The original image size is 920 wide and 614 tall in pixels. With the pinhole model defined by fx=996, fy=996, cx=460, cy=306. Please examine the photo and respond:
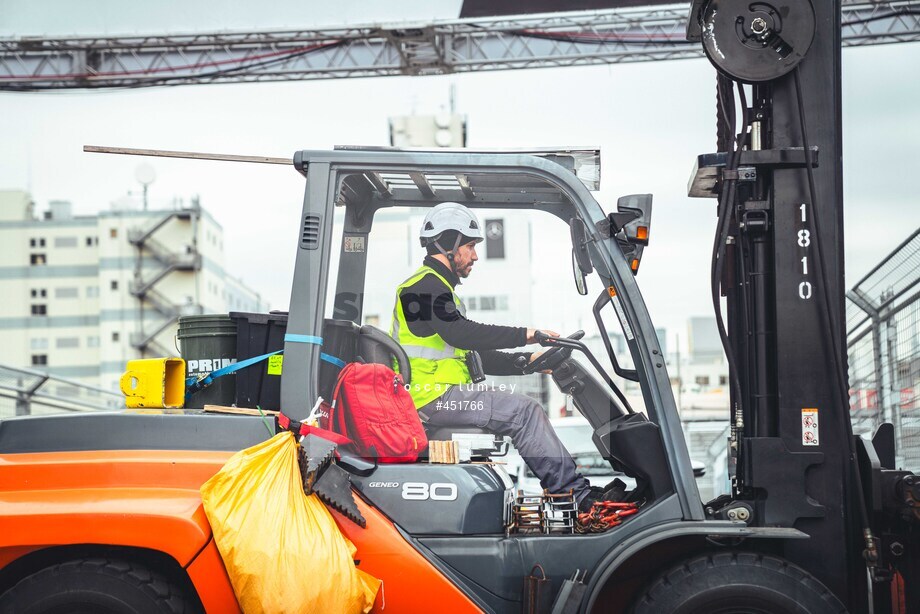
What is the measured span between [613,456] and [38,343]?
5199cm

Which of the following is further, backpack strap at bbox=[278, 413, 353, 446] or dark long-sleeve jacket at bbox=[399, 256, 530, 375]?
dark long-sleeve jacket at bbox=[399, 256, 530, 375]

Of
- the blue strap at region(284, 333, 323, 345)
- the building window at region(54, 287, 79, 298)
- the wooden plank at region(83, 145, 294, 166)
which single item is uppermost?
the building window at region(54, 287, 79, 298)

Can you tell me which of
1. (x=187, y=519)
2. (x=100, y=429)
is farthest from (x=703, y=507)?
(x=100, y=429)

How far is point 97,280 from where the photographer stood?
53438mm

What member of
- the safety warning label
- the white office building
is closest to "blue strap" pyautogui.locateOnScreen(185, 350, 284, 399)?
the safety warning label

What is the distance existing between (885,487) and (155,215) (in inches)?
2030

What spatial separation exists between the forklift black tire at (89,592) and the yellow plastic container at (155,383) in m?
0.75

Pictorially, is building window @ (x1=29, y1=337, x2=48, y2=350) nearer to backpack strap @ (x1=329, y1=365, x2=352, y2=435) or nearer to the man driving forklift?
backpack strap @ (x1=329, y1=365, x2=352, y2=435)

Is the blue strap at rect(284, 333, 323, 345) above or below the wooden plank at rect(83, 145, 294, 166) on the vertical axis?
below

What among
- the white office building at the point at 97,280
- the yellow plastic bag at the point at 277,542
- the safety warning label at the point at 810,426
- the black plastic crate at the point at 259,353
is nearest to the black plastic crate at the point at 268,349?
the black plastic crate at the point at 259,353

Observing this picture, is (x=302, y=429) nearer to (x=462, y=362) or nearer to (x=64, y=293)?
(x=462, y=362)

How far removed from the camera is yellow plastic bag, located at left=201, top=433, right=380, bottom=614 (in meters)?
4.00

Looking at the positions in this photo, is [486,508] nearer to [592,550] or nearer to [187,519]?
[592,550]

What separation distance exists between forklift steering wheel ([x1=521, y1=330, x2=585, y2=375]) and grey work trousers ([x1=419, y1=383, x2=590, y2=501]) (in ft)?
0.52
